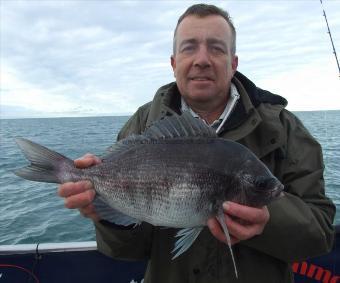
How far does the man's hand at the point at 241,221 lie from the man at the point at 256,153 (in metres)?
0.02

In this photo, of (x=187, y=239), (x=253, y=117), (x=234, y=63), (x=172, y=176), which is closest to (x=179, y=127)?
(x=172, y=176)

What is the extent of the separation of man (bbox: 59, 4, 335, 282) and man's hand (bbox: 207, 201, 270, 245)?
0.07 ft

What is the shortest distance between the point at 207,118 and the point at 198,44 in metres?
0.61

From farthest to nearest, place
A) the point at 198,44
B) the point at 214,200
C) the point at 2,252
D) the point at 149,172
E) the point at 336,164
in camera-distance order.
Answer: the point at 336,164 < the point at 2,252 < the point at 198,44 < the point at 149,172 < the point at 214,200

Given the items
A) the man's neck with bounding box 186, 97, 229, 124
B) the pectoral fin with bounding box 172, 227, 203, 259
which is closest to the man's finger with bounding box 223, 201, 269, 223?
the pectoral fin with bounding box 172, 227, 203, 259

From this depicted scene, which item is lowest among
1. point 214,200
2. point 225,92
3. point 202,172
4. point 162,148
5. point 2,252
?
point 2,252

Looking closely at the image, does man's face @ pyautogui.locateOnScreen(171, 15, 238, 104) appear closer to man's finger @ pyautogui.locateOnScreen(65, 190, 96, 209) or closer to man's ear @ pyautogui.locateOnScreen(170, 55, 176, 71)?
man's ear @ pyautogui.locateOnScreen(170, 55, 176, 71)

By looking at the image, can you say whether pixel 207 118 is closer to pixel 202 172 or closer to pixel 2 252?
pixel 202 172

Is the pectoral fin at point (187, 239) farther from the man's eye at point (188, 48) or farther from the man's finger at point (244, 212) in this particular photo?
the man's eye at point (188, 48)

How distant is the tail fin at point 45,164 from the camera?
258cm

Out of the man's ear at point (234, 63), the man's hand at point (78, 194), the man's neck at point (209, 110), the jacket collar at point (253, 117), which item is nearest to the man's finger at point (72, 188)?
the man's hand at point (78, 194)

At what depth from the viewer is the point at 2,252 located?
3.98m

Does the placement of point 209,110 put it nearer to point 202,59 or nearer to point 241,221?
point 202,59

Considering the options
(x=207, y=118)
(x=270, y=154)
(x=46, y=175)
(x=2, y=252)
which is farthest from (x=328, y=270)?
(x=2, y=252)
